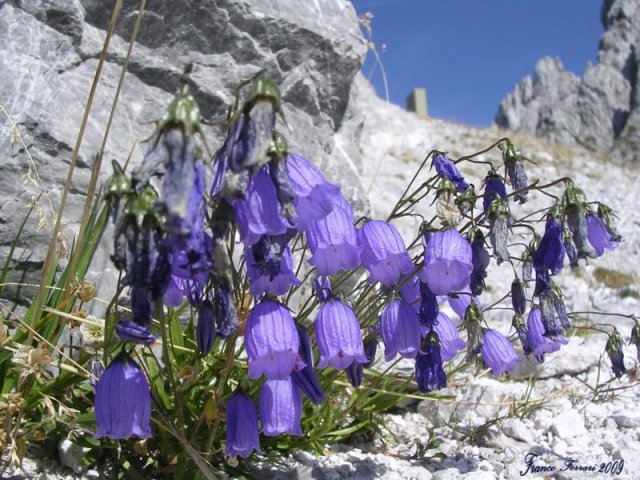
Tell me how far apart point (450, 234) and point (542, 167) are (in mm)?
Answer: 16153

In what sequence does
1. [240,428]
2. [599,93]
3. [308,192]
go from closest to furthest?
[308,192] → [240,428] → [599,93]

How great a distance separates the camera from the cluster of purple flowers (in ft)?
5.46

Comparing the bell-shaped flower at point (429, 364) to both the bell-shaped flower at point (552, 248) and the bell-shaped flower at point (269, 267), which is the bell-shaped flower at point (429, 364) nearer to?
the bell-shaped flower at point (552, 248)

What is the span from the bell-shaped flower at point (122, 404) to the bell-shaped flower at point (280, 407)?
1.28 ft

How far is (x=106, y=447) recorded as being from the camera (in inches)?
101

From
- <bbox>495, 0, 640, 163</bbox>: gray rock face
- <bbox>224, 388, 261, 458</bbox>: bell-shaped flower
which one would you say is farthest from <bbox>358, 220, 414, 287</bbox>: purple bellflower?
<bbox>495, 0, 640, 163</bbox>: gray rock face

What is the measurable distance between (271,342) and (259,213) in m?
0.42

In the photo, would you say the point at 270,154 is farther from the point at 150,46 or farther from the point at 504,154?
the point at 150,46

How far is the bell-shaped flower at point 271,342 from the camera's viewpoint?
6.59 feet

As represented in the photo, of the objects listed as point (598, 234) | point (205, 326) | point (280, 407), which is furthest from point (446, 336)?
point (205, 326)

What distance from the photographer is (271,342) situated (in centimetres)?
200

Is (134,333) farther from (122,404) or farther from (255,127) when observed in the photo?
(255,127)

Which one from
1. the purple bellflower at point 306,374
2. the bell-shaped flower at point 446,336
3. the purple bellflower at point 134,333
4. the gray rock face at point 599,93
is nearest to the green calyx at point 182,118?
the purple bellflower at point 134,333

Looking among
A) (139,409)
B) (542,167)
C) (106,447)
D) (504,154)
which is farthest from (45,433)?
(542,167)
